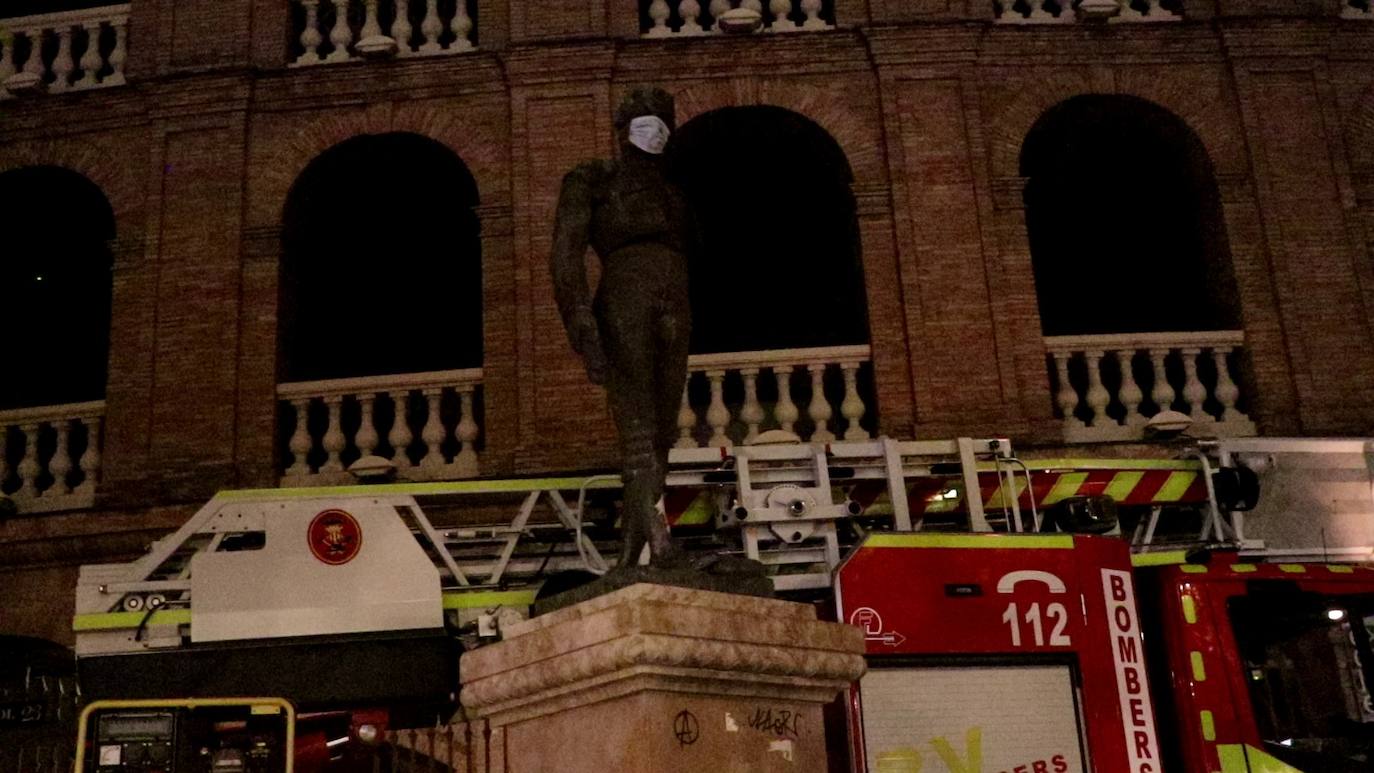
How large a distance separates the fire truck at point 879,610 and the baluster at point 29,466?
4.23 metres

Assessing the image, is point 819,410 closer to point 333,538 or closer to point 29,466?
point 333,538

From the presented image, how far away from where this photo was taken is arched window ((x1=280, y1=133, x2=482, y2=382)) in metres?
15.4

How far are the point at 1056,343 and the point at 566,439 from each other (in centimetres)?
451

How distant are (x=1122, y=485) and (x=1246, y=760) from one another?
2143 millimetres

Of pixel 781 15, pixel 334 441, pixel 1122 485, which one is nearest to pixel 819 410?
pixel 1122 485

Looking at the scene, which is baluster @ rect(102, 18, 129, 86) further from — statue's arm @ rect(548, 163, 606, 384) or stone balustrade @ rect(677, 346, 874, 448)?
statue's arm @ rect(548, 163, 606, 384)

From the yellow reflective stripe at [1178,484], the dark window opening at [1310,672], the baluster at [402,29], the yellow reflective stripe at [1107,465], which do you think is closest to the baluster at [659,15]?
the baluster at [402,29]

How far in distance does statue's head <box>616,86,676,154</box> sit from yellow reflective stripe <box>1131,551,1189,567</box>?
4565mm

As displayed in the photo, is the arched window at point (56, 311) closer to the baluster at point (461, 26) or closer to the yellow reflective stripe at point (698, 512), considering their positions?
the baluster at point (461, 26)

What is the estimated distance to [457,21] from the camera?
1373 cm

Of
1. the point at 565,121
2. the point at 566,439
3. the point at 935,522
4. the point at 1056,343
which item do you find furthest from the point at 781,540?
the point at 565,121

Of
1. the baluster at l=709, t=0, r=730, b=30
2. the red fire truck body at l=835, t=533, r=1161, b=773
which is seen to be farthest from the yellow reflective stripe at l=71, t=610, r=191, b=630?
the baluster at l=709, t=0, r=730, b=30

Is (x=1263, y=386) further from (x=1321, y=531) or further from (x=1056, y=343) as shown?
(x=1321, y=531)

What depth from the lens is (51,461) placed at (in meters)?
12.5
